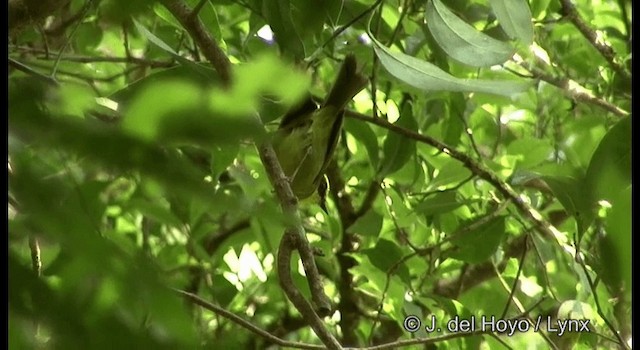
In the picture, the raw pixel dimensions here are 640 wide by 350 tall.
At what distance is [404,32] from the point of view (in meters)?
0.76

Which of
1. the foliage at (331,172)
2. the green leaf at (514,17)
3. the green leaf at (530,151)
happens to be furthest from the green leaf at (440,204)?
the green leaf at (514,17)

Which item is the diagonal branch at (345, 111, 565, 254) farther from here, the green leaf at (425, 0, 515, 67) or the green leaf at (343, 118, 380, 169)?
the green leaf at (425, 0, 515, 67)

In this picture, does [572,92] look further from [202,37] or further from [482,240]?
[202,37]

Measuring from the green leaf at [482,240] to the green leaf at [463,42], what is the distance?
25cm

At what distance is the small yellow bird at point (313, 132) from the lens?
574 millimetres

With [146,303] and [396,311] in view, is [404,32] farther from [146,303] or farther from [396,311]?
[146,303]

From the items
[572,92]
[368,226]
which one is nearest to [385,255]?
[368,226]

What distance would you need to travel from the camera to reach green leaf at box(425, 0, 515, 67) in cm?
45

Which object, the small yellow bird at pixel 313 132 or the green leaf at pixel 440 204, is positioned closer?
the small yellow bird at pixel 313 132

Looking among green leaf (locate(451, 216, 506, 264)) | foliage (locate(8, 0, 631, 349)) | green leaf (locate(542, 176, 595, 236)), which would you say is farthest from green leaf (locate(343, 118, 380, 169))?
green leaf (locate(542, 176, 595, 236))

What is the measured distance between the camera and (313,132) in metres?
0.60

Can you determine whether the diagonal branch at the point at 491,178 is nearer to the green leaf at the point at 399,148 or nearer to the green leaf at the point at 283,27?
the green leaf at the point at 399,148

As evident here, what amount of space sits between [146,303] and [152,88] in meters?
0.05

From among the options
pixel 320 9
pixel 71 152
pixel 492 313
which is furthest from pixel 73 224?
pixel 492 313
